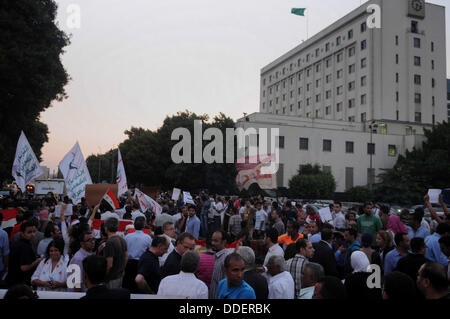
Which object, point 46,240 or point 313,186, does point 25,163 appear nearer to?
point 46,240

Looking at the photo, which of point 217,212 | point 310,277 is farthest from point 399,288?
point 217,212

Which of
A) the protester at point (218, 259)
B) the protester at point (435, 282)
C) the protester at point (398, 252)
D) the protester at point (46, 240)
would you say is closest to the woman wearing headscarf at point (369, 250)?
the protester at point (398, 252)

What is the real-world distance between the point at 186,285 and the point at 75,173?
7.08m

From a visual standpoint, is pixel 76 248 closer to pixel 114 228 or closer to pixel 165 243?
pixel 114 228

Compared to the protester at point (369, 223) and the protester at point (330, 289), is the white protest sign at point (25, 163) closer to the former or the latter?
the protester at point (369, 223)

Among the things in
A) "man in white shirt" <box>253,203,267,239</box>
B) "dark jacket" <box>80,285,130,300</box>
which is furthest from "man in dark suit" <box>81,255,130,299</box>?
"man in white shirt" <box>253,203,267,239</box>

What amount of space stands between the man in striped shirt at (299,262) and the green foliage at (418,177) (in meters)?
36.9

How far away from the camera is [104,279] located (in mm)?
3176

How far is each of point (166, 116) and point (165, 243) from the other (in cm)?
4593

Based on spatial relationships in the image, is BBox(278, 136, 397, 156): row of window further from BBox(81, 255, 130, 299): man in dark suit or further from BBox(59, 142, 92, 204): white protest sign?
BBox(81, 255, 130, 299): man in dark suit

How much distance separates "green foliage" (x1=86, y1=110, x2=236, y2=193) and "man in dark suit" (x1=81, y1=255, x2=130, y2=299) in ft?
108

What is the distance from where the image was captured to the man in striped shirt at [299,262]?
5031 mm
